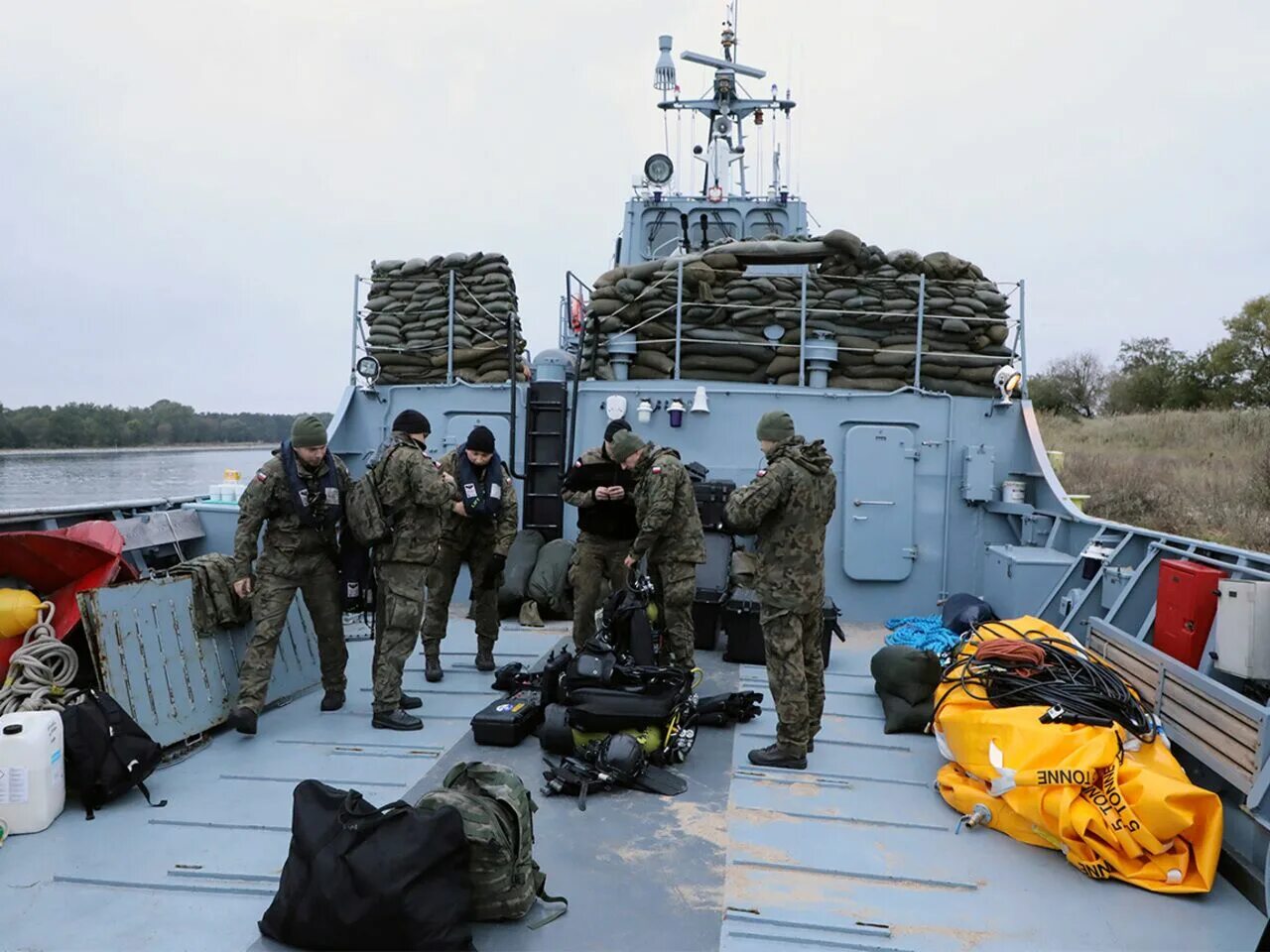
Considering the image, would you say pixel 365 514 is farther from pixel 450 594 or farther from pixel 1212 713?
pixel 1212 713

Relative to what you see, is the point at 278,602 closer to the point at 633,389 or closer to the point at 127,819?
the point at 127,819

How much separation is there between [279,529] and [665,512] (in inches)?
80.0

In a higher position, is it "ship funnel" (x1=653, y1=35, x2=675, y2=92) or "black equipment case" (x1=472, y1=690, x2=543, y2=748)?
"ship funnel" (x1=653, y1=35, x2=675, y2=92)

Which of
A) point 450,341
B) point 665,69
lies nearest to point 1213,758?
point 450,341

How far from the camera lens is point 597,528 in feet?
17.8

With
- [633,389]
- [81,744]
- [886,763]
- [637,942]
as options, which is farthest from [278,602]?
[633,389]

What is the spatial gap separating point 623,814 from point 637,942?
91 cm

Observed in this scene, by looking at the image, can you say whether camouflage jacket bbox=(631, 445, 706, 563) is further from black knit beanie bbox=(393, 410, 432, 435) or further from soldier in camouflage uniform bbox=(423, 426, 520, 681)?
black knit beanie bbox=(393, 410, 432, 435)

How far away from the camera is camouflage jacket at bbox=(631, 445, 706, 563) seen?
4.86 metres

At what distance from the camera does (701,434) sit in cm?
734

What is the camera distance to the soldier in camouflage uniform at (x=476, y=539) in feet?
17.3

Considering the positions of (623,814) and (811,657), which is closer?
(623,814)

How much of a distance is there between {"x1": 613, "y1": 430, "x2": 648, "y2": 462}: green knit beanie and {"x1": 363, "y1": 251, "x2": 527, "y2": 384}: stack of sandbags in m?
2.86

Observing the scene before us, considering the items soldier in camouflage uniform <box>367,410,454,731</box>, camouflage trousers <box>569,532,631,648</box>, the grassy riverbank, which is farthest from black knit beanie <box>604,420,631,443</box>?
the grassy riverbank
